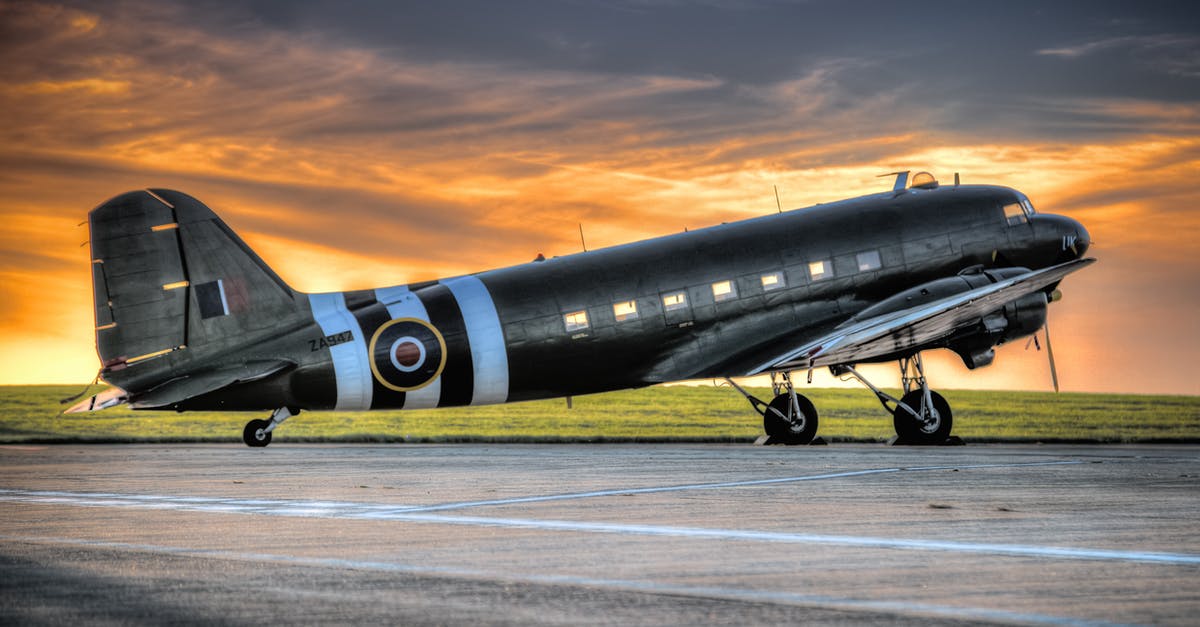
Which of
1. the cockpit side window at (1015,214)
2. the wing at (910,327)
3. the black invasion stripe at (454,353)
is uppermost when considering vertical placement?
the cockpit side window at (1015,214)

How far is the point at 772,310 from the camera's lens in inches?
1268

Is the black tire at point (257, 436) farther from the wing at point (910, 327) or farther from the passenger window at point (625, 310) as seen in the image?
the wing at point (910, 327)

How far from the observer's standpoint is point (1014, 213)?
3500cm

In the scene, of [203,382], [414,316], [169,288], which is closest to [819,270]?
[414,316]

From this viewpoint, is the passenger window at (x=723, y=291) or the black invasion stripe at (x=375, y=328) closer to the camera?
the black invasion stripe at (x=375, y=328)

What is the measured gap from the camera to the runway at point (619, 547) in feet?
28.8

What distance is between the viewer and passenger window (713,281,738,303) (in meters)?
31.7

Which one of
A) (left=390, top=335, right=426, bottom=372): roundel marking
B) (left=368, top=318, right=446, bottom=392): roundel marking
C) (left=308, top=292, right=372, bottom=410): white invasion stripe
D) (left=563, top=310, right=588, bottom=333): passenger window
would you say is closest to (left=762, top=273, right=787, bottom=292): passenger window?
(left=563, top=310, right=588, bottom=333): passenger window

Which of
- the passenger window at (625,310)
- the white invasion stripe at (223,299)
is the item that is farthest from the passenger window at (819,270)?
the white invasion stripe at (223,299)

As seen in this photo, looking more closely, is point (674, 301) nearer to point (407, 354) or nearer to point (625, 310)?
point (625, 310)

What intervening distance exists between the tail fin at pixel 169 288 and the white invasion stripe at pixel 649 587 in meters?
15.3

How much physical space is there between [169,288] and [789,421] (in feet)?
54.2

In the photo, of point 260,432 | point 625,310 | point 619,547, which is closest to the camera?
point 619,547

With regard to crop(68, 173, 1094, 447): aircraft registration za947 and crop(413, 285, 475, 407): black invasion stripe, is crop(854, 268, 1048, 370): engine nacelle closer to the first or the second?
crop(68, 173, 1094, 447): aircraft registration za947
